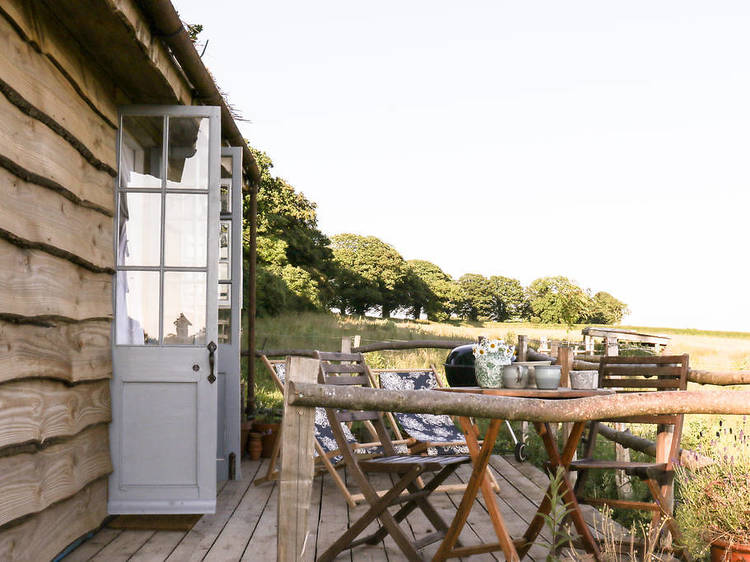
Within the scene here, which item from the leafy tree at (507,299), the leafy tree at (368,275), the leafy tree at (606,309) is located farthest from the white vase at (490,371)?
the leafy tree at (606,309)

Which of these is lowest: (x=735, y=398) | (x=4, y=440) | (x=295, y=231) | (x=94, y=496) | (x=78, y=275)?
(x=94, y=496)

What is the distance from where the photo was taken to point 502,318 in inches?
2200

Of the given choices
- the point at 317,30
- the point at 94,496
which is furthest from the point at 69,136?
the point at 317,30

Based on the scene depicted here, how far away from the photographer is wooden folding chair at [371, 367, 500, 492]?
509 centimetres

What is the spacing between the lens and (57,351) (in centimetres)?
344

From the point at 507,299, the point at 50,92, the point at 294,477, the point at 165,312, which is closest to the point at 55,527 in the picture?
the point at 165,312

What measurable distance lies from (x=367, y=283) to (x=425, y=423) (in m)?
38.1

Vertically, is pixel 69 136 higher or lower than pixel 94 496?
higher

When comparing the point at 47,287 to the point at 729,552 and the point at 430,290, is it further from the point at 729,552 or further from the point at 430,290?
the point at 430,290

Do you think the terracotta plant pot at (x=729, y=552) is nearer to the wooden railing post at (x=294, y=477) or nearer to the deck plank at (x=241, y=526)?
the wooden railing post at (x=294, y=477)

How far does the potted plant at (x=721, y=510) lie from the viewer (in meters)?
2.96

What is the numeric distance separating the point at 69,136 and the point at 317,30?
18.8 metres

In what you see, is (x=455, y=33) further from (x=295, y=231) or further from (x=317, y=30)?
(x=295, y=231)

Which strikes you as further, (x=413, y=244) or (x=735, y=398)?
(x=413, y=244)
